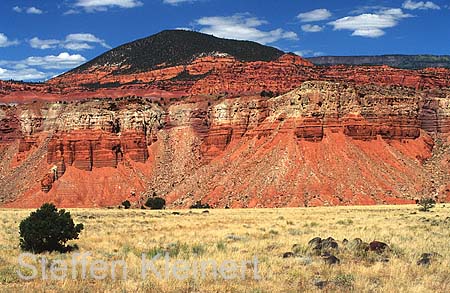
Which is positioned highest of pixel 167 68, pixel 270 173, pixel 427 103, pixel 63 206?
pixel 167 68

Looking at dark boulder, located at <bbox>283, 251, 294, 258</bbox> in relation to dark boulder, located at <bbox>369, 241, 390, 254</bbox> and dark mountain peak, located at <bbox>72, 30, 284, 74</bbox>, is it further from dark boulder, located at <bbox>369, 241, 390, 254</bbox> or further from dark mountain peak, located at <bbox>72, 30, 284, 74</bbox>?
dark mountain peak, located at <bbox>72, 30, 284, 74</bbox>

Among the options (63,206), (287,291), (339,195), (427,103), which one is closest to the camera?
(287,291)

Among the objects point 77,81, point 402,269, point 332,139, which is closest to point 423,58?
point 77,81

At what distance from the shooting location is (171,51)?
15325 centimetres

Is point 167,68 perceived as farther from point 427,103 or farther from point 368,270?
point 368,270

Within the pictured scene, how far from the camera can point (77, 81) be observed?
146 meters

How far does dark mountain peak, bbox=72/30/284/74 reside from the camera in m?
146

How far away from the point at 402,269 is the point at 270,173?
5316 cm

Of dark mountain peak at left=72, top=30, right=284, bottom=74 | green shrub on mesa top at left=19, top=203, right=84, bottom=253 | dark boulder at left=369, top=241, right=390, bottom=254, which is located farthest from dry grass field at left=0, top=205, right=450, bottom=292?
dark mountain peak at left=72, top=30, right=284, bottom=74

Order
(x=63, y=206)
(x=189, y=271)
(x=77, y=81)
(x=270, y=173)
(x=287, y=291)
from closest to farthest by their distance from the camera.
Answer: (x=287, y=291) < (x=189, y=271) < (x=270, y=173) < (x=63, y=206) < (x=77, y=81)

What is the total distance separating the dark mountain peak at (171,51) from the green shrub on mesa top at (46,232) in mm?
119264

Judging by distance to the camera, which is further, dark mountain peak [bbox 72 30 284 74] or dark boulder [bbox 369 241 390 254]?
dark mountain peak [bbox 72 30 284 74]

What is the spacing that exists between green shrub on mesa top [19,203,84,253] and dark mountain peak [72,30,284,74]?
391ft

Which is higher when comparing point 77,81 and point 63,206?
point 77,81
